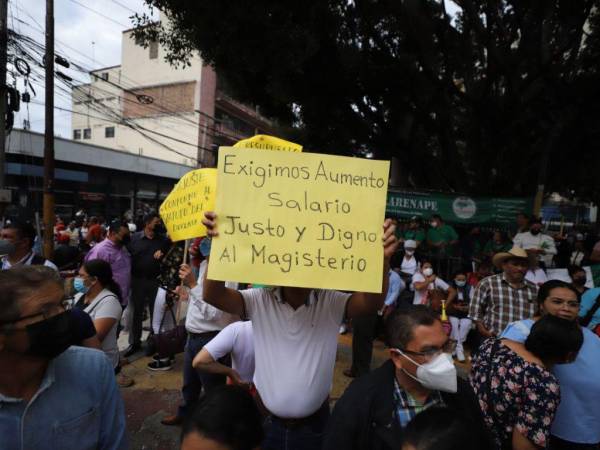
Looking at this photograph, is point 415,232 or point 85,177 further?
point 85,177

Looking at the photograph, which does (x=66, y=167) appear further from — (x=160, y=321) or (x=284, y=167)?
(x=284, y=167)

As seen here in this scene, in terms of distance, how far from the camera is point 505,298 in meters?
3.47

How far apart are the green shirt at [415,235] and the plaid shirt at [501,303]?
423cm

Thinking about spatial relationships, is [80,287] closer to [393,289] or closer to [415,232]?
[393,289]

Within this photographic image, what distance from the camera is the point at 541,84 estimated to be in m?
9.20

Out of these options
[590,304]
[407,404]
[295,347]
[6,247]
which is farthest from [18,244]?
[590,304]

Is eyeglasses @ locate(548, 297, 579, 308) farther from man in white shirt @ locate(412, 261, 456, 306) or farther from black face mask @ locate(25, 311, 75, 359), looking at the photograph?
man in white shirt @ locate(412, 261, 456, 306)

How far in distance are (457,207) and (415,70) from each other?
10.2 ft


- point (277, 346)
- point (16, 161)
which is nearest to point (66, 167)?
point (16, 161)

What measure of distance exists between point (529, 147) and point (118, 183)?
64.8ft

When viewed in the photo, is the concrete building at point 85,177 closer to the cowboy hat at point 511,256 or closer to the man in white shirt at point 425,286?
the man in white shirt at point 425,286

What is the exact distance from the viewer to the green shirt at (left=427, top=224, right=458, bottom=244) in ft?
25.5

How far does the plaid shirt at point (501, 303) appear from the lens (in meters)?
3.42

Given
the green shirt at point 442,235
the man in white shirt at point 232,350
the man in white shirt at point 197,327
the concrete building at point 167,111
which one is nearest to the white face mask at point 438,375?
the man in white shirt at point 232,350
